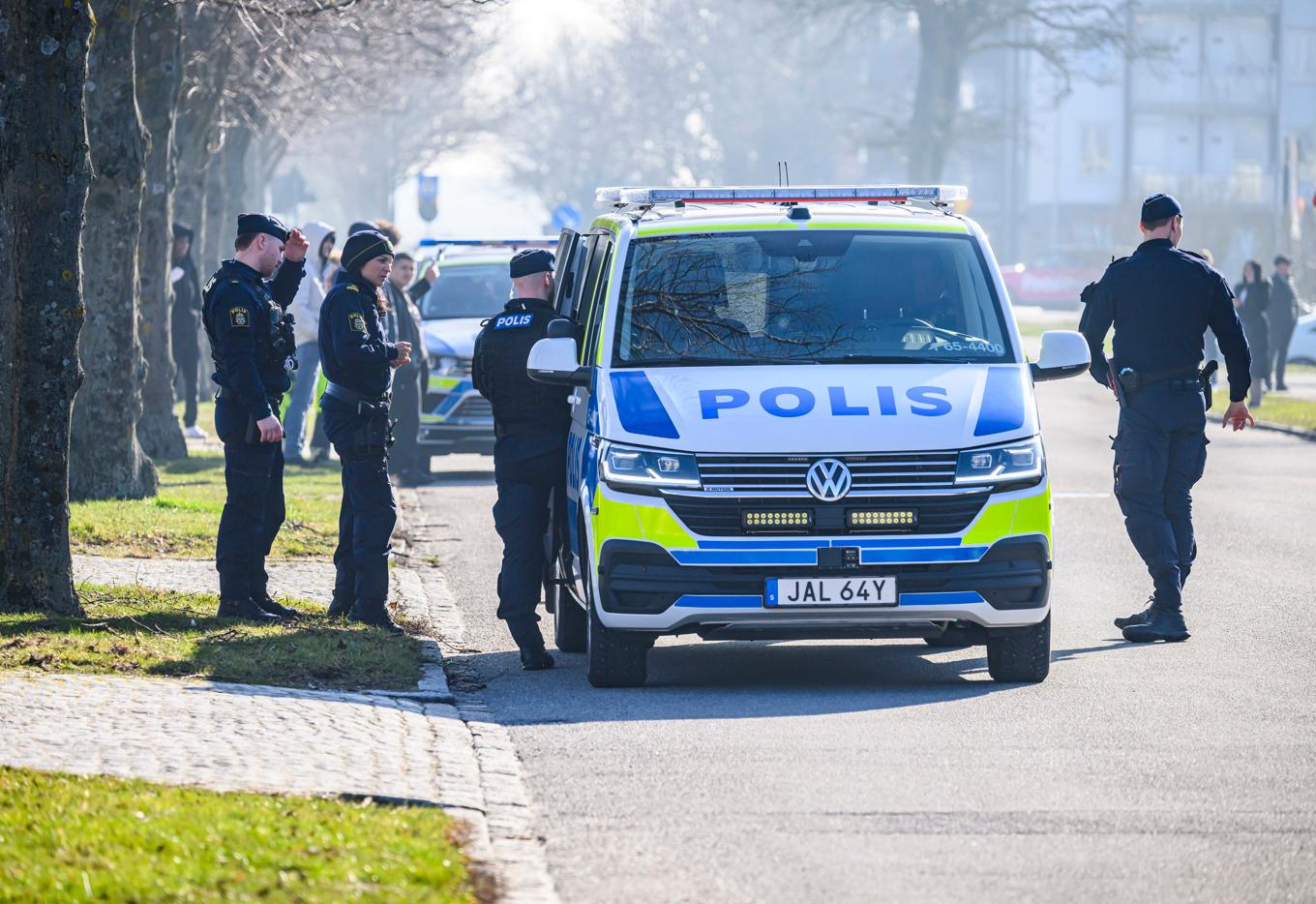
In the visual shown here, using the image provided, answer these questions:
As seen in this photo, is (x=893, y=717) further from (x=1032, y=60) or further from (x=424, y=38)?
(x=1032, y=60)

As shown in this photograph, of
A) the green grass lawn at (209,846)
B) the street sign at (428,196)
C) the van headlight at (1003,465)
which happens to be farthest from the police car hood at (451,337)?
the street sign at (428,196)

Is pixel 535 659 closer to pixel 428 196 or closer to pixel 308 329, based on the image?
pixel 308 329

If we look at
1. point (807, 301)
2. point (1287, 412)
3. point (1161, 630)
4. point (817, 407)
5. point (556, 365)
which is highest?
point (807, 301)

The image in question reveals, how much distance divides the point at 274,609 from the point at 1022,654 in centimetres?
369

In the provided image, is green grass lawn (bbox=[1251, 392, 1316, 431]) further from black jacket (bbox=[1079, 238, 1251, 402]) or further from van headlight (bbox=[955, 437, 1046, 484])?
van headlight (bbox=[955, 437, 1046, 484])

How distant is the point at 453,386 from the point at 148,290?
2847 millimetres

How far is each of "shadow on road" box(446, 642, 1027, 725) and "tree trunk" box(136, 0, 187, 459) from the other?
10024 mm

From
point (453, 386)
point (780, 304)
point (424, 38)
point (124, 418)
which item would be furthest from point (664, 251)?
point (424, 38)

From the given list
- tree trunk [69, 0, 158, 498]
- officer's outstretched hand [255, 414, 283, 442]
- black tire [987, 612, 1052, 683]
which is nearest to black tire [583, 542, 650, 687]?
black tire [987, 612, 1052, 683]

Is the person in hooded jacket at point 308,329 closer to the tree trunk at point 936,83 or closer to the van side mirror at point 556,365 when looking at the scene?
the van side mirror at point 556,365

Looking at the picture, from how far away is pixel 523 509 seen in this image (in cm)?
1021

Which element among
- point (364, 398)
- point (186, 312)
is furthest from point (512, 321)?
point (186, 312)

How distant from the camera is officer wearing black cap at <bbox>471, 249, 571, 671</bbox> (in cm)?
1013

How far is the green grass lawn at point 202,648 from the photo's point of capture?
918 centimetres
